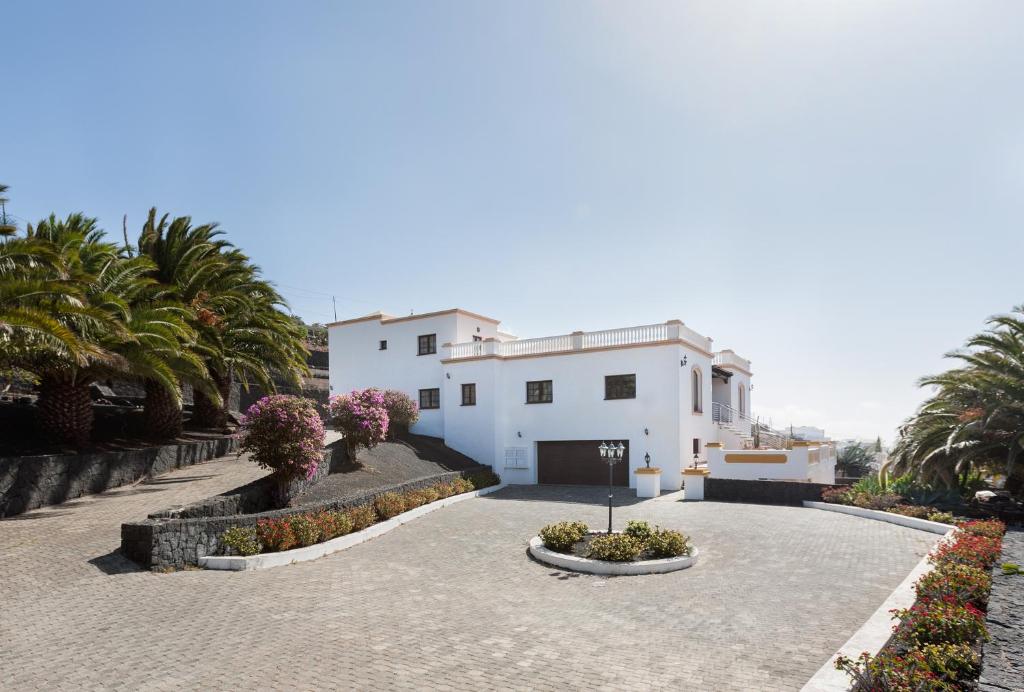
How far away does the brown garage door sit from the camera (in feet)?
85.7

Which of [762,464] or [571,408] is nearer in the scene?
[762,464]

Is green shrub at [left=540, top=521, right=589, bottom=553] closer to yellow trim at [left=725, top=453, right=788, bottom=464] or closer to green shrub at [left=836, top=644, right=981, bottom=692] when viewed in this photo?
green shrub at [left=836, top=644, right=981, bottom=692]

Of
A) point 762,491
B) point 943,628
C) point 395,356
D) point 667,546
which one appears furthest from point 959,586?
point 395,356

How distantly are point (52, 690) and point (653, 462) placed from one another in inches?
848

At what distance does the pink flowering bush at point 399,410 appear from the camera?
2925 centimetres

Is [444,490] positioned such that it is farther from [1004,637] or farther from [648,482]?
[1004,637]

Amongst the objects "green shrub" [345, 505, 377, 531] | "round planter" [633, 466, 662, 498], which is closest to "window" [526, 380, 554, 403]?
"round planter" [633, 466, 662, 498]

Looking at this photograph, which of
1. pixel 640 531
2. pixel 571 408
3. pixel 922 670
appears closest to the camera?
pixel 922 670

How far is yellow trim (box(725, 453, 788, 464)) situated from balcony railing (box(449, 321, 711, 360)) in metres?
5.35

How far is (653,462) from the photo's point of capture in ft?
82.8

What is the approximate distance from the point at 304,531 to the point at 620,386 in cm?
1587

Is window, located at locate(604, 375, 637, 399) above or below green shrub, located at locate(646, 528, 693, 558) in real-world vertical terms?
above

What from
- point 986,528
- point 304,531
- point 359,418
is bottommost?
point 304,531

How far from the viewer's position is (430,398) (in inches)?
1261
